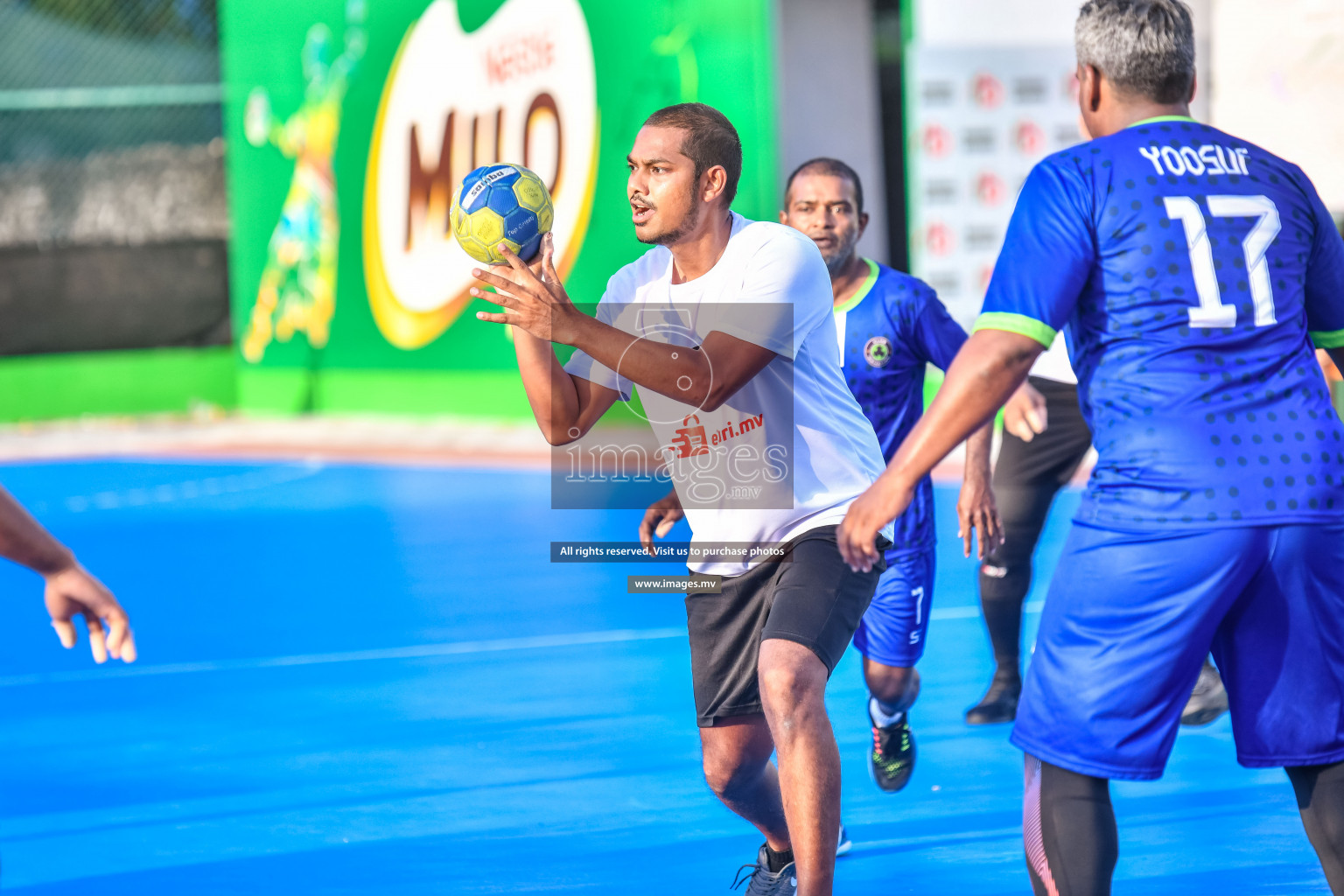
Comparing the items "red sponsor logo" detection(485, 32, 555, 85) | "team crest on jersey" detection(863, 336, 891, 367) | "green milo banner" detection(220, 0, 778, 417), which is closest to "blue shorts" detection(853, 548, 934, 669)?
"team crest on jersey" detection(863, 336, 891, 367)

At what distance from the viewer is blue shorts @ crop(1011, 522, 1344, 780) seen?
2871mm

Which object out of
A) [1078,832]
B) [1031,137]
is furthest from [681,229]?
[1031,137]

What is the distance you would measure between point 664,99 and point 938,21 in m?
2.93

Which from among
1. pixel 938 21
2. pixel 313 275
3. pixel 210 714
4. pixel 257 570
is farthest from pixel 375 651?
pixel 313 275

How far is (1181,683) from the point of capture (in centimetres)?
291

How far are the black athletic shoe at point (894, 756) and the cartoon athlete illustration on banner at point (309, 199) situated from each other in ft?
50.2

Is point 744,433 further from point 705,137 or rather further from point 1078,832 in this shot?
point 1078,832

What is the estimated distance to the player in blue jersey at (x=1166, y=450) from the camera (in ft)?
9.43

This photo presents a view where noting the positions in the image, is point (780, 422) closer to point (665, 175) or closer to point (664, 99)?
point (665, 175)

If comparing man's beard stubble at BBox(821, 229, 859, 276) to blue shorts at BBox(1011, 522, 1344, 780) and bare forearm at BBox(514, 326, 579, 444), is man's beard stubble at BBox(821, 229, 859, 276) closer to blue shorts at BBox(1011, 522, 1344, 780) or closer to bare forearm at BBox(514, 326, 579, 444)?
bare forearm at BBox(514, 326, 579, 444)

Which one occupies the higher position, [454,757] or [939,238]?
[939,238]

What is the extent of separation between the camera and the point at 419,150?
17.9 meters

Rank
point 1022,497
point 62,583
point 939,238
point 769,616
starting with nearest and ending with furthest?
point 62,583, point 769,616, point 1022,497, point 939,238

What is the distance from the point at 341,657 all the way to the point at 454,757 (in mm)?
1926
